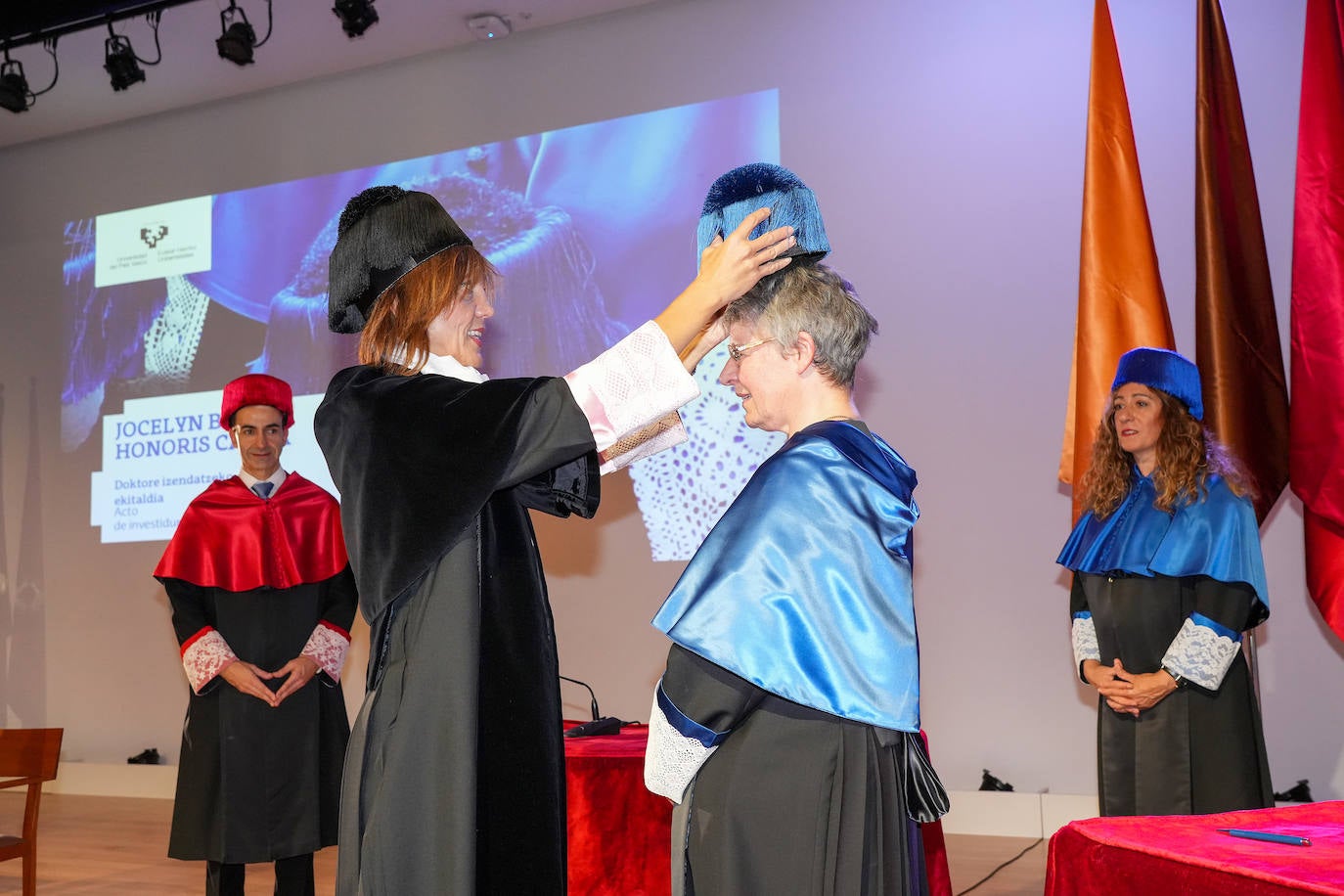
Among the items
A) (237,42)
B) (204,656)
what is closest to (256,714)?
(204,656)

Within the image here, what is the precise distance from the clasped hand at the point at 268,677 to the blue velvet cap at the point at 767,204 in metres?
2.03

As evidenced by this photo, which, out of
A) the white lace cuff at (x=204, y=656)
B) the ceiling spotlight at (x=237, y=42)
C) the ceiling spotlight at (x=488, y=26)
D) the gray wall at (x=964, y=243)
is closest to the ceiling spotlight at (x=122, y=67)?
the ceiling spotlight at (x=237, y=42)

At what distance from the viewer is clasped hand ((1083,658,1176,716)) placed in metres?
2.92

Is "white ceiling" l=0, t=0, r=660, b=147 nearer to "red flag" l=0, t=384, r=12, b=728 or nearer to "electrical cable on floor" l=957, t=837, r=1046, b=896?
"red flag" l=0, t=384, r=12, b=728

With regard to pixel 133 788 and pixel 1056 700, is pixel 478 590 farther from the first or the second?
pixel 133 788

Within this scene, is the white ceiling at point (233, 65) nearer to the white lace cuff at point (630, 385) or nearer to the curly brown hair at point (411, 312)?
the curly brown hair at point (411, 312)

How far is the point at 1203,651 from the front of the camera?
2.87m

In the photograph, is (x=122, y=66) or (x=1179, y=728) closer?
(x=1179, y=728)

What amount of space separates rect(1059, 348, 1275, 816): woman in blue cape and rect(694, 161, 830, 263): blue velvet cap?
178 centimetres

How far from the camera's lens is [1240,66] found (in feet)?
14.8

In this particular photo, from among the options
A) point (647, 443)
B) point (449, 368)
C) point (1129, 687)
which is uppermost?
point (449, 368)

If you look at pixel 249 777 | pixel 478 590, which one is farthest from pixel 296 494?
pixel 478 590

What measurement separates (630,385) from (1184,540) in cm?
198

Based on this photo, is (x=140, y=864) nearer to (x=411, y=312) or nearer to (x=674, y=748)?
(x=411, y=312)
